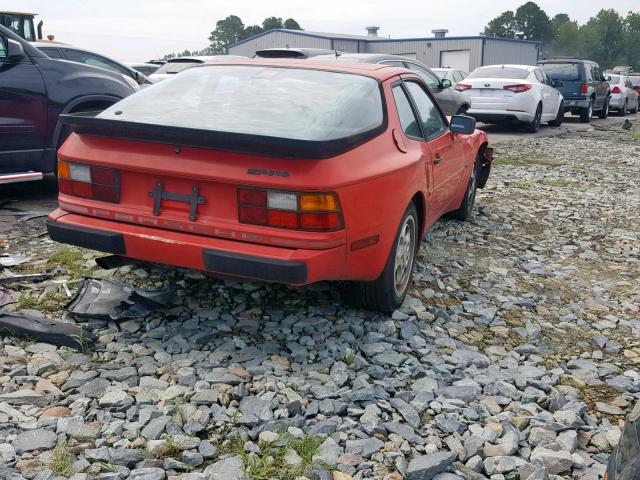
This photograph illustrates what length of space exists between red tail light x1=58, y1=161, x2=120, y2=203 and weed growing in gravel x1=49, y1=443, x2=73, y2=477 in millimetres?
1493

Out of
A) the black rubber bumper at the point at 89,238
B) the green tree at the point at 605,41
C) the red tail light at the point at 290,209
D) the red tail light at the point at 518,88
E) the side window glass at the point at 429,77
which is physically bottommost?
the black rubber bumper at the point at 89,238

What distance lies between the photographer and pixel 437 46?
4544cm

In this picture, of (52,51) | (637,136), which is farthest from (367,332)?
(637,136)

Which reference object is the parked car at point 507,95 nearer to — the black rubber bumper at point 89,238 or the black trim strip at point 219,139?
the black trim strip at point 219,139

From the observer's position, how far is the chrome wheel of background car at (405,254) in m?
4.22

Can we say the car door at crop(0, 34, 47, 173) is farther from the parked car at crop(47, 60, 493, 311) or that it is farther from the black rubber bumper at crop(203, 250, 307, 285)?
the black rubber bumper at crop(203, 250, 307, 285)

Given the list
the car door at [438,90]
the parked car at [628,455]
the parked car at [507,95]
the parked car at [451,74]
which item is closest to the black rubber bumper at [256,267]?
the parked car at [628,455]

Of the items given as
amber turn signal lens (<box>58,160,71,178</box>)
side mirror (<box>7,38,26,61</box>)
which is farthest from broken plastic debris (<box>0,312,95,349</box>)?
side mirror (<box>7,38,26,61</box>)

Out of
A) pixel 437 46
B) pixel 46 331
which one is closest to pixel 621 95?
pixel 437 46

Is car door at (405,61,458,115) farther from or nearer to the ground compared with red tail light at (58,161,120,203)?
farther from the ground

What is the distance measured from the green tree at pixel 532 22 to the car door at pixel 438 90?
11784cm

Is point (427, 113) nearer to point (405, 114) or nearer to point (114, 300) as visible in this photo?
point (405, 114)

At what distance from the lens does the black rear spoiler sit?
332cm

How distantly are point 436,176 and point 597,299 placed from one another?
4.90 ft
